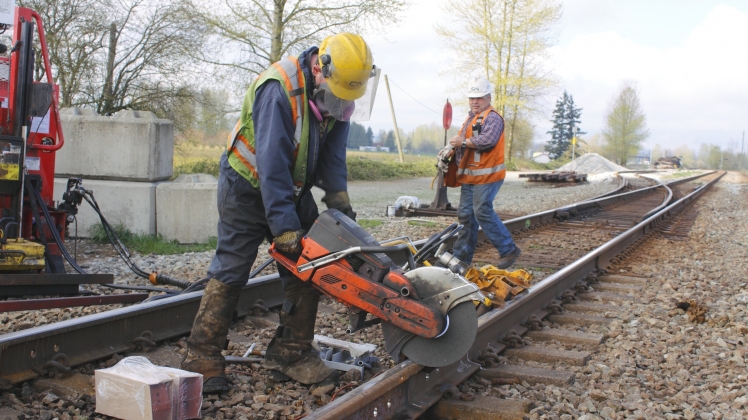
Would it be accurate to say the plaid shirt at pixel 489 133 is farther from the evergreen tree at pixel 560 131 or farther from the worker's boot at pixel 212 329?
the evergreen tree at pixel 560 131

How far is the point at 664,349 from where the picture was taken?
168 inches

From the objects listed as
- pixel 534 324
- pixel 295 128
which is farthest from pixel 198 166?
pixel 295 128

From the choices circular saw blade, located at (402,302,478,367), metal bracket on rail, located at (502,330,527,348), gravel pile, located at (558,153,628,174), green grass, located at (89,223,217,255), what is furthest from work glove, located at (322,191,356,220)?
gravel pile, located at (558,153,628,174)

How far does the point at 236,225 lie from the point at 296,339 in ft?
2.29

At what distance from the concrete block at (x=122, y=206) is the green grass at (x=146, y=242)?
0.27 ft

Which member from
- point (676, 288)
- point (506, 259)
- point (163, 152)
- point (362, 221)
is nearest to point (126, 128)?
point (163, 152)

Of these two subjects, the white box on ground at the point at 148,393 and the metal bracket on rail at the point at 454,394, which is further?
the metal bracket on rail at the point at 454,394

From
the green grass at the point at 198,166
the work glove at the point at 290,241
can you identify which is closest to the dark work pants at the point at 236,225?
the work glove at the point at 290,241

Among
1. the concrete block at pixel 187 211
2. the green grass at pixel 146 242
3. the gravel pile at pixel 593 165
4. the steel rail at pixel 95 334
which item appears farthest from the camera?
the gravel pile at pixel 593 165

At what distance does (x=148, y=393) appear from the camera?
2684mm

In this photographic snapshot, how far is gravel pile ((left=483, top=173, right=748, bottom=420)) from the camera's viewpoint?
10.6 feet

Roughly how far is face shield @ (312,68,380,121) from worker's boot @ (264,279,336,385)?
0.91 meters

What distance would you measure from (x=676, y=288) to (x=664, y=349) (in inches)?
86.5

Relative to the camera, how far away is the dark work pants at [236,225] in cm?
325
